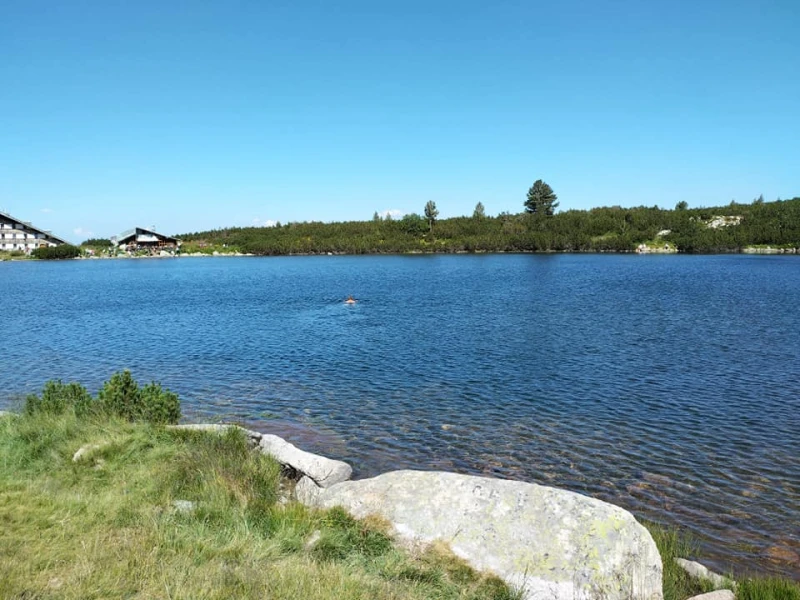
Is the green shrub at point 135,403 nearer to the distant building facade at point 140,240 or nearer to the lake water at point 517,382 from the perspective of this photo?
the lake water at point 517,382

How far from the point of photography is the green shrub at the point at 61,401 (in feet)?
45.1

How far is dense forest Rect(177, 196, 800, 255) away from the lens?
14288cm

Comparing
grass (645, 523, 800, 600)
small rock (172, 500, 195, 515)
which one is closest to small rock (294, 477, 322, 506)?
small rock (172, 500, 195, 515)

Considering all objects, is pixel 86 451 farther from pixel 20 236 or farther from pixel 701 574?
pixel 20 236

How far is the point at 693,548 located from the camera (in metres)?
9.74

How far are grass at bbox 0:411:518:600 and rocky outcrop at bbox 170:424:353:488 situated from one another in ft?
1.94

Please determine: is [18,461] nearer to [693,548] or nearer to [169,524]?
[169,524]

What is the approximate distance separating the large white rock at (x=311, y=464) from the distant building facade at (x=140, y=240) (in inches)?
6512

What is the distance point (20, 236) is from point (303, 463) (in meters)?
154

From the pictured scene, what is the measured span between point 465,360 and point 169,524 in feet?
62.6

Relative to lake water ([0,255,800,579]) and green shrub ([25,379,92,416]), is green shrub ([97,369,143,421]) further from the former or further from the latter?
lake water ([0,255,800,579])

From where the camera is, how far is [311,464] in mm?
11484

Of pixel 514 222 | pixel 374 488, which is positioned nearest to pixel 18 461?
pixel 374 488

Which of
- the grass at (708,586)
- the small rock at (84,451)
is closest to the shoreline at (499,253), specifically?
the small rock at (84,451)
